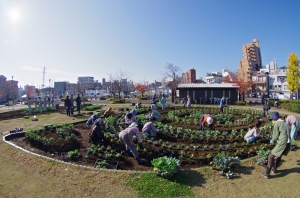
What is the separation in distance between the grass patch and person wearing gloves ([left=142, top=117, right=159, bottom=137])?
3.23 meters

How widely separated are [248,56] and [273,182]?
314ft

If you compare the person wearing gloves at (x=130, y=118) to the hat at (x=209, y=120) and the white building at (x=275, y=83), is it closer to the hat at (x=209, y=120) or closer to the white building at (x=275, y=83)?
the hat at (x=209, y=120)

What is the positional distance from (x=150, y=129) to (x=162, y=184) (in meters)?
3.75

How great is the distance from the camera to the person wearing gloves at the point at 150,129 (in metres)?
8.79

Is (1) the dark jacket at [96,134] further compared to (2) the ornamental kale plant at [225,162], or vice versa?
(1) the dark jacket at [96,134]

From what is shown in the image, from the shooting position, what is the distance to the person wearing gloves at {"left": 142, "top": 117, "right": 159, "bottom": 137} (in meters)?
8.79

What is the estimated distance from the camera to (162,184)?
5273 mm

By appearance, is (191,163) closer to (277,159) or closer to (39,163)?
(277,159)

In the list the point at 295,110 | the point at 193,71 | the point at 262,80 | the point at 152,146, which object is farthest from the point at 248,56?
the point at 152,146

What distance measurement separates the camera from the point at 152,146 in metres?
8.12

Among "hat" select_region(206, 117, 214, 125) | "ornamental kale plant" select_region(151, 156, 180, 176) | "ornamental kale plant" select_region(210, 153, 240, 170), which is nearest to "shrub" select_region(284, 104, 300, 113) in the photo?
"hat" select_region(206, 117, 214, 125)

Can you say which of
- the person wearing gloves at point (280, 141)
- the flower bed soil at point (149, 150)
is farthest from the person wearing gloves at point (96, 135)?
the person wearing gloves at point (280, 141)

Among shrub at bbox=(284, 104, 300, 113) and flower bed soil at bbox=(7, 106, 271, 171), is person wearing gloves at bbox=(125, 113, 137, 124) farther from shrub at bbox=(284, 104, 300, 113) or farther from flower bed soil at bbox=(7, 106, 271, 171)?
shrub at bbox=(284, 104, 300, 113)

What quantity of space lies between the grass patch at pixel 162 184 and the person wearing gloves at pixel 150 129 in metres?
3.23
